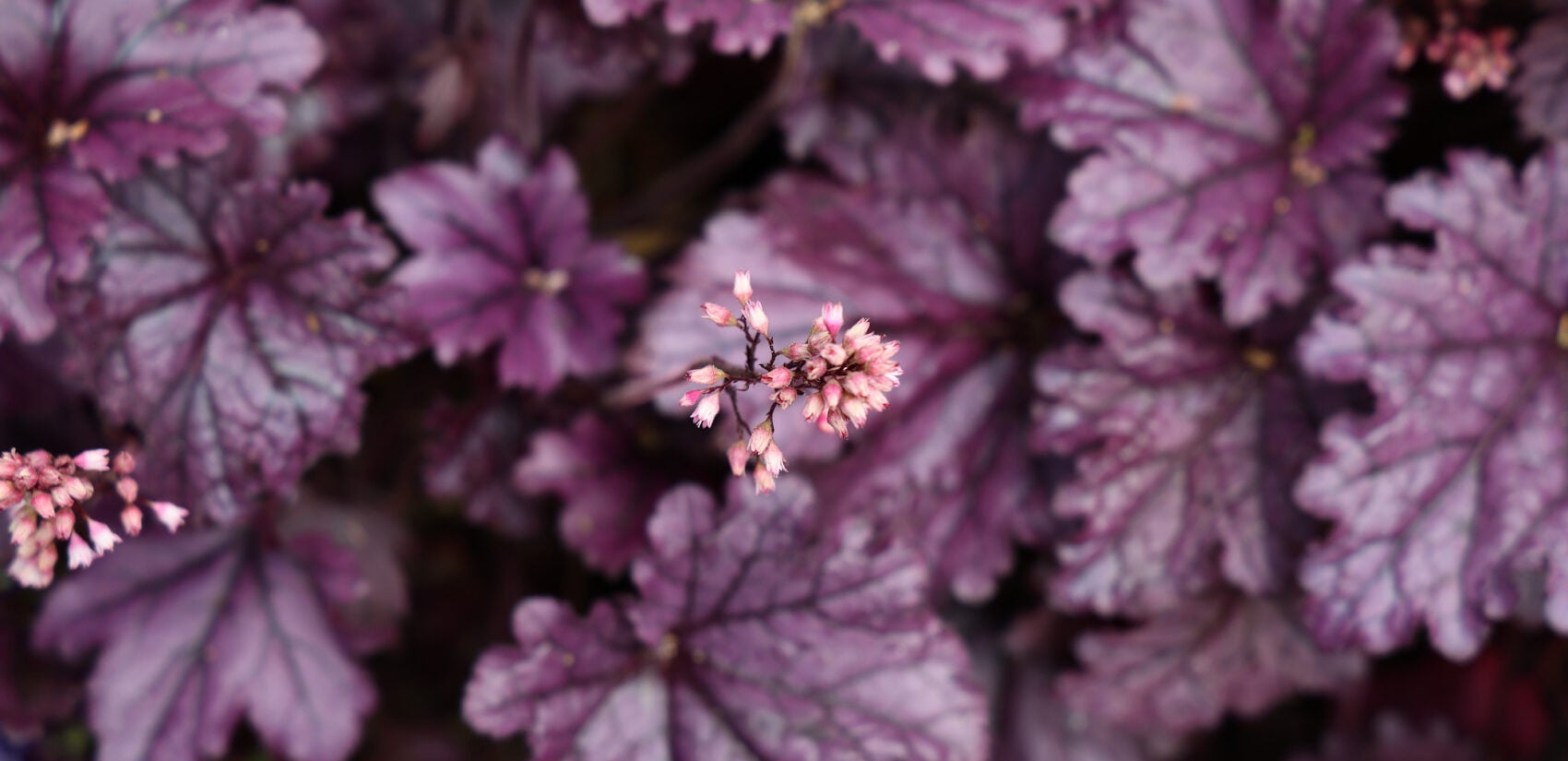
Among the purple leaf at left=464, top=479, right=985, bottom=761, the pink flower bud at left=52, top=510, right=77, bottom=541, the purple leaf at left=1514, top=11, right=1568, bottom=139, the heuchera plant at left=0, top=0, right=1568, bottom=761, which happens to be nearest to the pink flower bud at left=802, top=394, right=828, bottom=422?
the heuchera plant at left=0, top=0, right=1568, bottom=761

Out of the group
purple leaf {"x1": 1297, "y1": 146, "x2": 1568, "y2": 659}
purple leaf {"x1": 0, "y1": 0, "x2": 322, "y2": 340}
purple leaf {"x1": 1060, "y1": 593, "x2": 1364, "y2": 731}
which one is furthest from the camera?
purple leaf {"x1": 1060, "y1": 593, "x2": 1364, "y2": 731}

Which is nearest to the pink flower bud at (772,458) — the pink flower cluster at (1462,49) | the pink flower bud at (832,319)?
Answer: the pink flower bud at (832,319)

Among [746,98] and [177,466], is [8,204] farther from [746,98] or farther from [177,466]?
[746,98]

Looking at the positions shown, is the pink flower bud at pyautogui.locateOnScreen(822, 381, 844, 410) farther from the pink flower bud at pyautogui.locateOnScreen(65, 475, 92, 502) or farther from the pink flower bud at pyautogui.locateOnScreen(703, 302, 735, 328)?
the pink flower bud at pyautogui.locateOnScreen(65, 475, 92, 502)

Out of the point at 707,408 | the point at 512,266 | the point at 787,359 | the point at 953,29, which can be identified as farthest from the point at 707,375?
the point at 953,29

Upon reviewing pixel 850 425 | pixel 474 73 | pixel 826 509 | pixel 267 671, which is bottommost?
pixel 267 671

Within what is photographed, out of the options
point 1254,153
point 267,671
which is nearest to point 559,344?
point 267,671

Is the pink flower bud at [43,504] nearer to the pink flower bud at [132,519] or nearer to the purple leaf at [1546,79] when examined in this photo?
the pink flower bud at [132,519]
